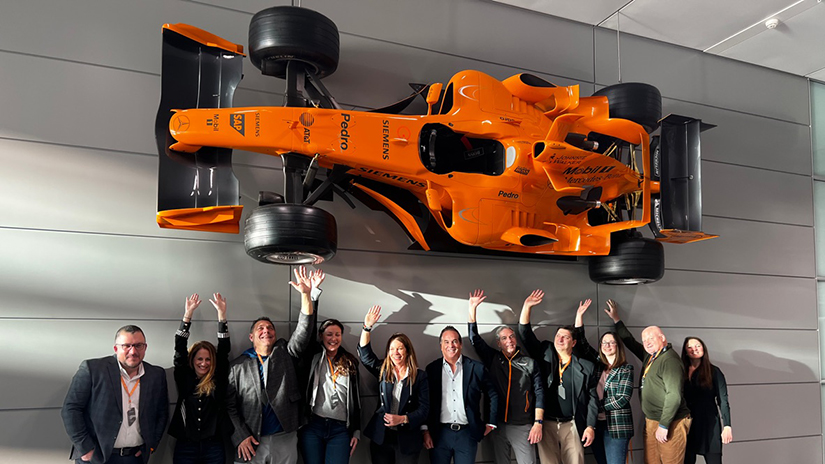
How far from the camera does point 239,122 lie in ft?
11.8

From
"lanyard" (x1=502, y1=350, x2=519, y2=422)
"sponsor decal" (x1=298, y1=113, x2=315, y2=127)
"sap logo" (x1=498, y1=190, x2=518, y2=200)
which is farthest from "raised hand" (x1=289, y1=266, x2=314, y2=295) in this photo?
"lanyard" (x1=502, y1=350, x2=519, y2=422)

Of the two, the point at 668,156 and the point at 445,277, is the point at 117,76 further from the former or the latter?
the point at 668,156

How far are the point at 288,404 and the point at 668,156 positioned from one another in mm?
3412

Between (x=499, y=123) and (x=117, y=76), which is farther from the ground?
(x=117, y=76)

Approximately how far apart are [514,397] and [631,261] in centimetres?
Answer: 141

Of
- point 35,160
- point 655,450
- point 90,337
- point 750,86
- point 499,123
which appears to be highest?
point 750,86

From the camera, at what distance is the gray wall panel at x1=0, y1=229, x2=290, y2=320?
380 cm

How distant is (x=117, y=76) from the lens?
4.15 meters

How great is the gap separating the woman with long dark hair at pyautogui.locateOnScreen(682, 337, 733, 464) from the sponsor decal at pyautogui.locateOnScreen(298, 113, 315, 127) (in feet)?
11.8

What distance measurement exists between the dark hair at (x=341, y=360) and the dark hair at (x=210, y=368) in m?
0.71

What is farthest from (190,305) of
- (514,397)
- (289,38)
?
(514,397)

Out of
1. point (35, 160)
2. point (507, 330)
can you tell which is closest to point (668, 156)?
point (507, 330)

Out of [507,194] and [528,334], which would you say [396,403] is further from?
[507,194]

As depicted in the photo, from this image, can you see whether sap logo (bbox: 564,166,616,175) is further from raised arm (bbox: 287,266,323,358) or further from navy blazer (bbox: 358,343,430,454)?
raised arm (bbox: 287,266,323,358)
